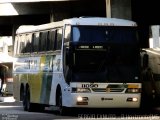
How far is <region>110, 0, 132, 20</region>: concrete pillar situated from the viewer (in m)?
39.8

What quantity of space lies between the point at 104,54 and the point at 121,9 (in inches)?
636

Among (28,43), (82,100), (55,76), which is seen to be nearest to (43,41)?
(55,76)

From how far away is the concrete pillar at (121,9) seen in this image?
39750 millimetres

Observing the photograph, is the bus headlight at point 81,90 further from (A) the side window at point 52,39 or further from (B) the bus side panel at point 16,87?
(B) the bus side panel at point 16,87

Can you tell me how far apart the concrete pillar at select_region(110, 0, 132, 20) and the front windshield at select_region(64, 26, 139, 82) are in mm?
15199

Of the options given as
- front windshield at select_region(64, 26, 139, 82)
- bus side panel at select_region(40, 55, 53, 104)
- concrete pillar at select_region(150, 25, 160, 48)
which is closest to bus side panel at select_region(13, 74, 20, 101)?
bus side panel at select_region(40, 55, 53, 104)

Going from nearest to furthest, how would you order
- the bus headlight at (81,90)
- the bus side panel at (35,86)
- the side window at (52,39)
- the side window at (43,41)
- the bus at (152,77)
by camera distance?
the bus headlight at (81,90) < the side window at (52,39) < the side window at (43,41) < the bus side panel at (35,86) < the bus at (152,77)

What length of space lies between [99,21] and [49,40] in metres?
2.70

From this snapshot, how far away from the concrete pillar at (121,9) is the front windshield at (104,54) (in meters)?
15.2

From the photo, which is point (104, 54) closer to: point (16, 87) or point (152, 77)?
point (152, 77)

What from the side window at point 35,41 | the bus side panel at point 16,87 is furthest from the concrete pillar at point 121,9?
the side window at point 35,41

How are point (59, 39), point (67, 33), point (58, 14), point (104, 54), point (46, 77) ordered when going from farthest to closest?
point (58, 14), point (46, 77), point (59, 39), point (67, 33), point (104, 54)

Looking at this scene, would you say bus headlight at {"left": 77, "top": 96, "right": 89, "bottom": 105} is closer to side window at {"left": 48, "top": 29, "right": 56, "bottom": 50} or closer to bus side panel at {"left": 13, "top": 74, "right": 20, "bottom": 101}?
side window at {"left": 48, "top": 29, "right": 56, "bottom": 50}

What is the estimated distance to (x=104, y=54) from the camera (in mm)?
24016
